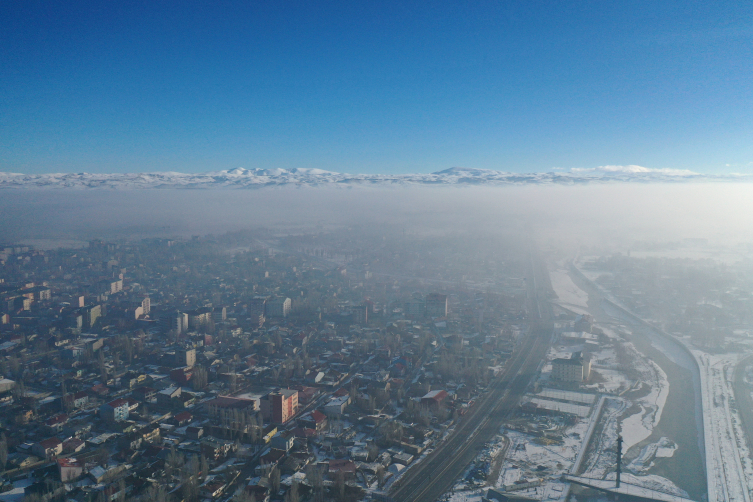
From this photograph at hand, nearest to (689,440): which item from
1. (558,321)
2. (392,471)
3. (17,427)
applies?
(392,471)

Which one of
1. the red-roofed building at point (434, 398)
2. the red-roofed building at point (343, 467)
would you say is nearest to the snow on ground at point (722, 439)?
the red-roofed building at point (434, 398)

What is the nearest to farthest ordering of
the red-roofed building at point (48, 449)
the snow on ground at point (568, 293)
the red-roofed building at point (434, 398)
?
the red-roofed building at point (48, 449), the red-roofed building at point (434, 398), the snow on ground at point (568, 293)

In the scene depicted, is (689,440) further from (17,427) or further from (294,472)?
(17,427)

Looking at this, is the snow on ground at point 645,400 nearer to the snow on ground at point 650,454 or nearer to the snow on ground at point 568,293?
the snow on ground at point 650,454

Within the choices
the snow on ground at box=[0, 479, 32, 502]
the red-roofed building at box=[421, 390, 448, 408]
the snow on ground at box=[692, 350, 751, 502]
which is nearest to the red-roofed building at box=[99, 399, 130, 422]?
the snow on ground at box=[0, 479, 32, 502]

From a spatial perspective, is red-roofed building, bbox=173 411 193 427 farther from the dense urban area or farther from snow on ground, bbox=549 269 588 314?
snow on ground, bbox=549 269 588 314

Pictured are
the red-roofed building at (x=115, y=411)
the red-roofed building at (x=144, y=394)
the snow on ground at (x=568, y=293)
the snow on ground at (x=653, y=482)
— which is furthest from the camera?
the snow on ground at (x=568, y=293)
